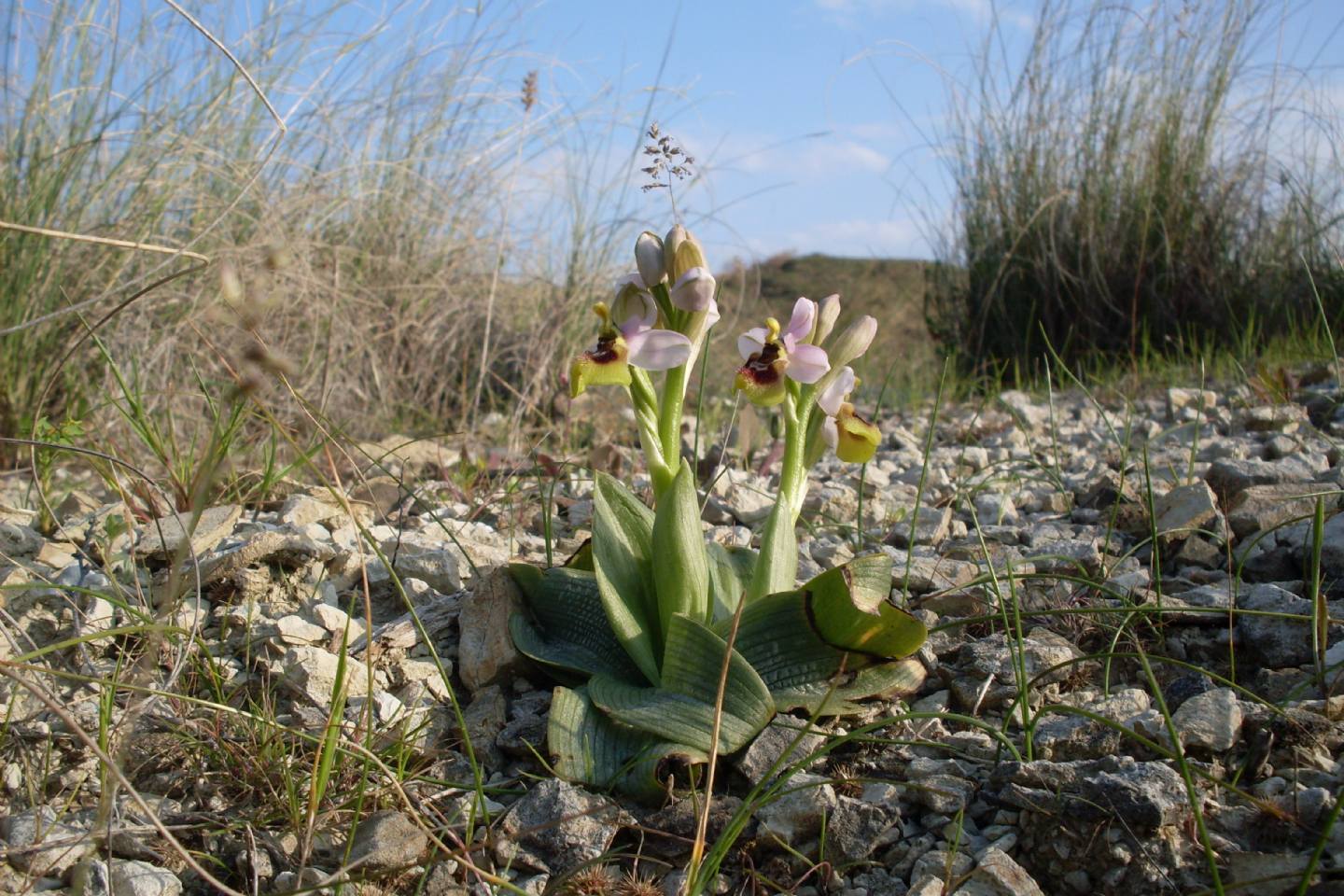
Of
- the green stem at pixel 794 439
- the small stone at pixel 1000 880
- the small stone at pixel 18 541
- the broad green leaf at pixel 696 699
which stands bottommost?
the small stone at pixel 1000 880

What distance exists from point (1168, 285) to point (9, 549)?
441 centimetres

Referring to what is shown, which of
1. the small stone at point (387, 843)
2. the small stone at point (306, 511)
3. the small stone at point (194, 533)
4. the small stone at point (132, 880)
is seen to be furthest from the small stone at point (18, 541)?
the small stone at point (387, 843)

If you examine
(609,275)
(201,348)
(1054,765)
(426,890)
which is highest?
(609,275)

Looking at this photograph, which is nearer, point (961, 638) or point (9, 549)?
point (961, 638)

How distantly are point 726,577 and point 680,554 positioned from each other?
189 mm

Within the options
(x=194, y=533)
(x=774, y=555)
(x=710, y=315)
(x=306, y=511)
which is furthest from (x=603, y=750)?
(x=306, y=511)

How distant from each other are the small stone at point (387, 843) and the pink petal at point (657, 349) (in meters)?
0.62

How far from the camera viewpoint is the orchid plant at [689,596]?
4.19 ft

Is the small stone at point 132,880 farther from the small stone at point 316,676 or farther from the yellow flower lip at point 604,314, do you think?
the yellow flower lip at point 604,314

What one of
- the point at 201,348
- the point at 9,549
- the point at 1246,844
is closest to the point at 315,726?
the point at 9,549

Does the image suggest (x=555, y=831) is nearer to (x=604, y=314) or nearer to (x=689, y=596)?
(x=689, y=596)

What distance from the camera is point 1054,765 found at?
1175mm

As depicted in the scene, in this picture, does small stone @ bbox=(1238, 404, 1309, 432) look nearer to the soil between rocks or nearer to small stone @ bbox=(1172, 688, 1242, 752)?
the soil between rocks

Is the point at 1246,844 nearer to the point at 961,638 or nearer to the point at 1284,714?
the point at 1284,714
